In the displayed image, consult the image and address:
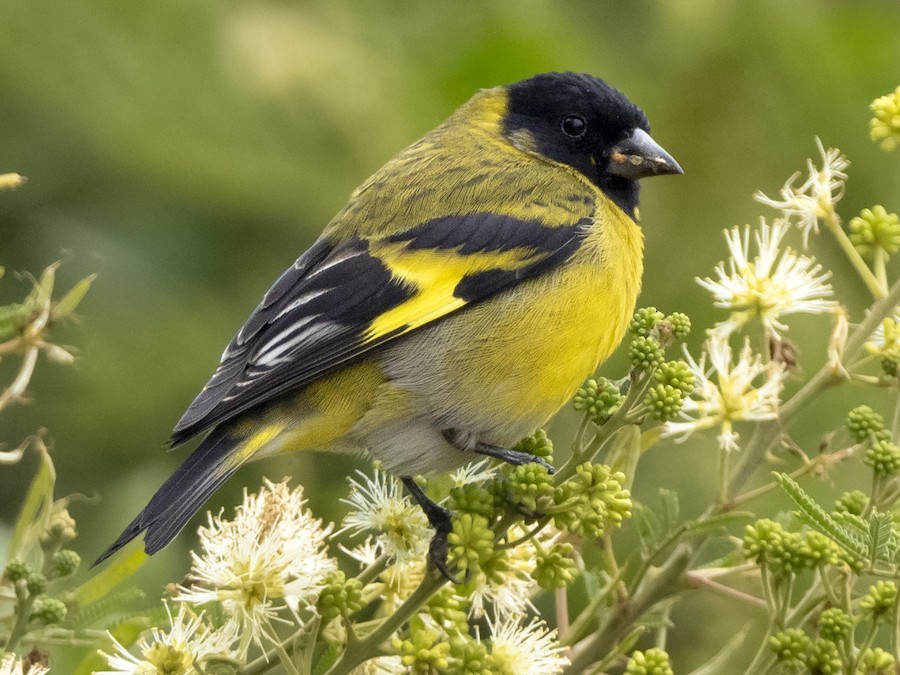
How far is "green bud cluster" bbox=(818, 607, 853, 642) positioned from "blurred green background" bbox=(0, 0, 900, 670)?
3.80ft

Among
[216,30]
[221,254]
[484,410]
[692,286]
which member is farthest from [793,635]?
[216,30]

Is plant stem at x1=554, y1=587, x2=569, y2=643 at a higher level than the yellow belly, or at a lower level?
lower

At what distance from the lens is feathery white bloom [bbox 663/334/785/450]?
2.16m

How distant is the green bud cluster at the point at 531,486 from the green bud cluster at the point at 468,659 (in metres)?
0.27

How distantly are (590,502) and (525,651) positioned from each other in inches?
9.2

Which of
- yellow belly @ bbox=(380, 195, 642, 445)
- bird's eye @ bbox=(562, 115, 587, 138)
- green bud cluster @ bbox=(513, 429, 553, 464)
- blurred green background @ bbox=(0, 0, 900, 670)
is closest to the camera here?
green bud cluster @ bbox=(513, 429, 553, 464)

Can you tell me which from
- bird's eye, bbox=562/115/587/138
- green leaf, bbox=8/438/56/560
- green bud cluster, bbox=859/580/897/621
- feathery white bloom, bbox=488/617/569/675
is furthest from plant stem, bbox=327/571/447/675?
bird's eye, bbox=562/115/587/138

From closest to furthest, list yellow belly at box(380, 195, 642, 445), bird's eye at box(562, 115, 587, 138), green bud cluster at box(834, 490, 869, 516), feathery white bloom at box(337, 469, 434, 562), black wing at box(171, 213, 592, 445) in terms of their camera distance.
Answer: green bud cluster at box(834, 490, 869, 516) → feathery white bloom at box(337, 469, 434, 562) → black wing at box(171, 213, 592, 445) → yellow belly at box(380, 195, 642, 445) → bird's eye at box(562, 115, 587, 138)

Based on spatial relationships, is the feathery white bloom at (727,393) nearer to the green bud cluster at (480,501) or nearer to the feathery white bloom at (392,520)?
the green bud cluster at (480,501)

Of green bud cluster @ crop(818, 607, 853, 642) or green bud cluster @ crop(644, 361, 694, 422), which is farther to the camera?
green bud cluster @ crop(644, 361, 694, 422)

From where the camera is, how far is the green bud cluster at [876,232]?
2.22m

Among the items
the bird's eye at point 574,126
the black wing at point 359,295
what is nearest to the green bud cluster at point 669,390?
the black wing at point 359,295

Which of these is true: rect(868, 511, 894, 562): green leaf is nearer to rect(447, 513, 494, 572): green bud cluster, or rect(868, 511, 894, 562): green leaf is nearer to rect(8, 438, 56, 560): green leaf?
rect(447, 513, 494, 572): green bud cluster

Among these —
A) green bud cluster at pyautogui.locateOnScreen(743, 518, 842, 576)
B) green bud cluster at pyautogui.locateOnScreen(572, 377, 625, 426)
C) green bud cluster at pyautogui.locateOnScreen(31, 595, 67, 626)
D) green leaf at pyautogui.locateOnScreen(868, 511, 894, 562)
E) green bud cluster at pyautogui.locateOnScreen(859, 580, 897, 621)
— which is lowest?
green bud cluster at pyautogui.locateOnScreen(31, 595, 67, 626)
